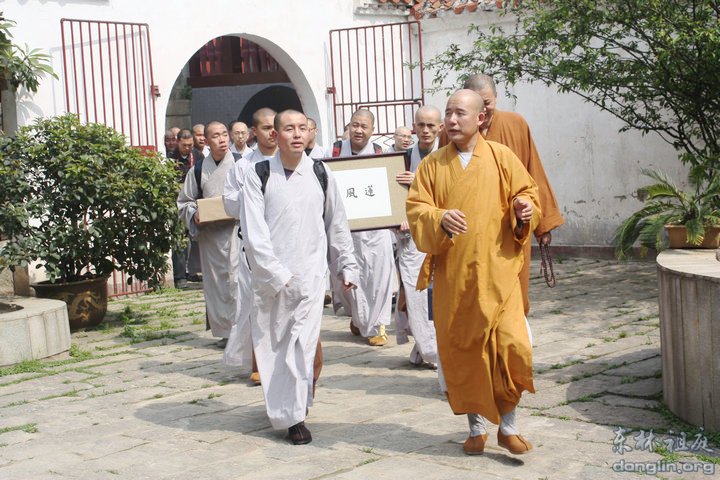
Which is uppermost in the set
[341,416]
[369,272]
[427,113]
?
[427,113]

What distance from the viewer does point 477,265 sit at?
16.0 feet

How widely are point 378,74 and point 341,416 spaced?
345 inches

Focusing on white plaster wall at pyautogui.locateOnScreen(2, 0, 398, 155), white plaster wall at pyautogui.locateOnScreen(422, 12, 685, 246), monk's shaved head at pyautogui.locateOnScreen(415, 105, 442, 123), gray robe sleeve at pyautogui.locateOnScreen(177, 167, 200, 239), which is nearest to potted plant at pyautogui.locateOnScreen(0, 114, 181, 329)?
gray robe sleeve at pyautogui.locateOnScreen(177, 167, 200, 239)

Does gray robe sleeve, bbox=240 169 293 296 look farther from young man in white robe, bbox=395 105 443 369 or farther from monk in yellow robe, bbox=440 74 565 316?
young man in white robe, bbox=395 105 443 369

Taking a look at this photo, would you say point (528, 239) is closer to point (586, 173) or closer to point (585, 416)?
point (585, 416)

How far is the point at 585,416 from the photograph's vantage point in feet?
18.1

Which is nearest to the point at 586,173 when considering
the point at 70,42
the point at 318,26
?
the point at 318,26

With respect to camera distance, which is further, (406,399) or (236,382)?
(236,382)

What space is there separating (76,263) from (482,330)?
5703mm

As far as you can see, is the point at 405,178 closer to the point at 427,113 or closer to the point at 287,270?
the point at 427,113

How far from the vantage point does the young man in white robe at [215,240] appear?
830cm

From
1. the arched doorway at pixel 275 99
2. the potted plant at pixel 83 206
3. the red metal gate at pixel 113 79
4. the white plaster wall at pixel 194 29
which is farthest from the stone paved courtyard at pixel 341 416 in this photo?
the arched doorway at pixel 275 99

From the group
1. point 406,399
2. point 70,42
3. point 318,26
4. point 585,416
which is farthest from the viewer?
point 318,26

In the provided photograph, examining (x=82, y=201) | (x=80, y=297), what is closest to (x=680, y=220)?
(x=82, y=201)
